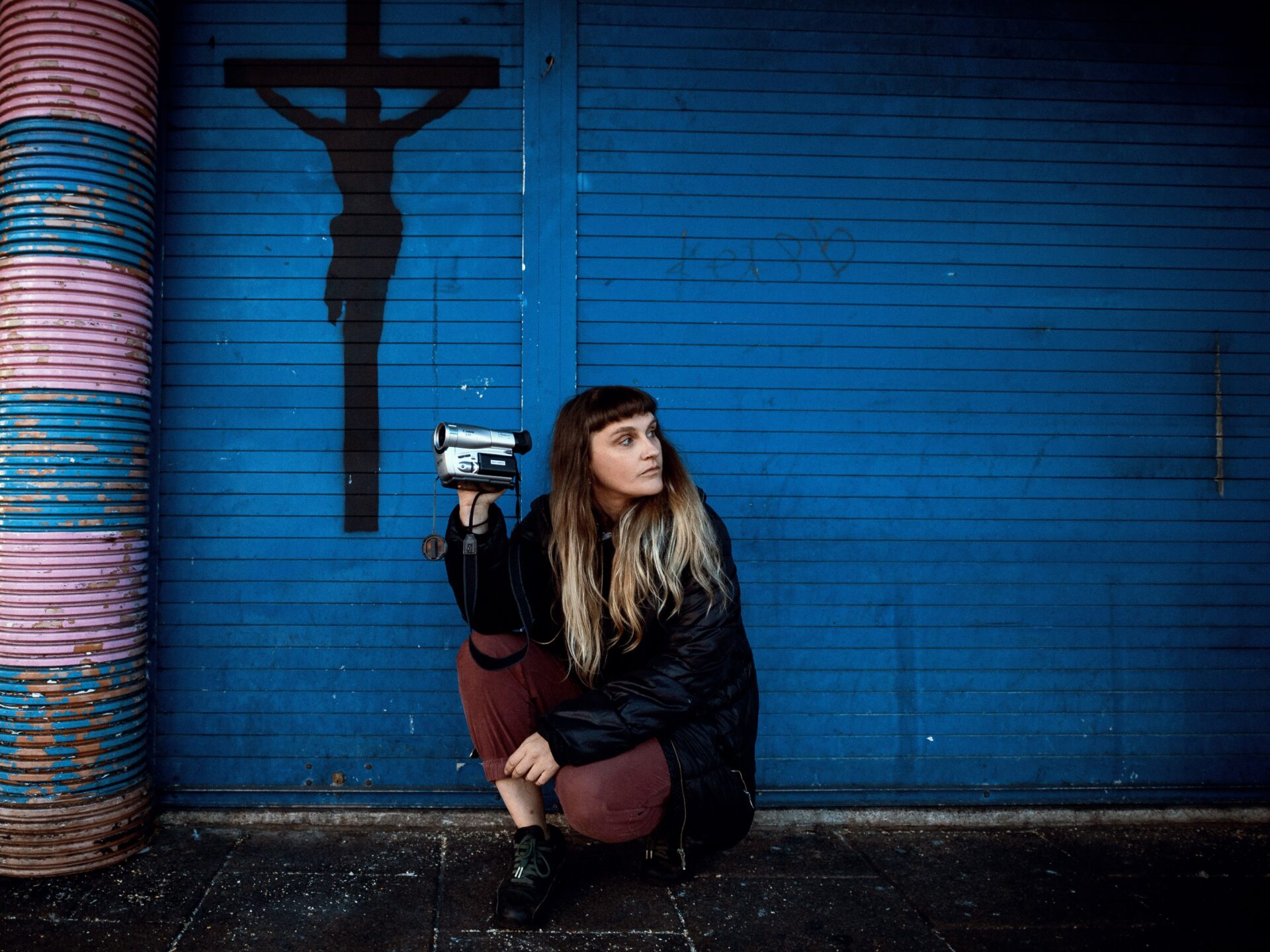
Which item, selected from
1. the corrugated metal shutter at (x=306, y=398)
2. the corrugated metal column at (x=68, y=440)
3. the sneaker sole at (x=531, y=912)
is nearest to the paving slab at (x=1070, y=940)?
the sneaker sole at (x=531, y=912)

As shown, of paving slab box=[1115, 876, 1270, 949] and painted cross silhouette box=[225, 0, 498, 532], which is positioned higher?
painted cross silhouette box=[225, 0, 498, 532]

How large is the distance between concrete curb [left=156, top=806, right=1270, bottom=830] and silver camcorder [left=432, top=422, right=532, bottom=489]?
146 cm

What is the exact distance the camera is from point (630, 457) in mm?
2535

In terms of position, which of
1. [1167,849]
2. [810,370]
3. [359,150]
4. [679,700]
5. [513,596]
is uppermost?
[359,150]

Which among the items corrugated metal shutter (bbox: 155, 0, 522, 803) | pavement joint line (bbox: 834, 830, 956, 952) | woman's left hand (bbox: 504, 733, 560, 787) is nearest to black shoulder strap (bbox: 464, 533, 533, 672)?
woman's left hand (bbox: 504, 733, 560, 787)

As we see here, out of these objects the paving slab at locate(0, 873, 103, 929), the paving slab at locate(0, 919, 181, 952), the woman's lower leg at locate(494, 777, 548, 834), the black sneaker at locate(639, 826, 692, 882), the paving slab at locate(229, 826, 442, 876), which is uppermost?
the woman's lower leg at locate(494, 777, 548, 834)

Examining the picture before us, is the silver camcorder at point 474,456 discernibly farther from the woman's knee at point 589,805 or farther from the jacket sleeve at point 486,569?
the woman's knee at point 589,805

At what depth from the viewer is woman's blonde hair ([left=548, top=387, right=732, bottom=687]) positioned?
2.47 m

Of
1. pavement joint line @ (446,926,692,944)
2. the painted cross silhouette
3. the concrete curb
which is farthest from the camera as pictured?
the painted cross silhouette

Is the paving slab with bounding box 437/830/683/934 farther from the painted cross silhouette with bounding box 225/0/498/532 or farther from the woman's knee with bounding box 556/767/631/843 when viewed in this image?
the painted cross silhouette with bounding box 225/0/498/532

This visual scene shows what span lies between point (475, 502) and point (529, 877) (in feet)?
3.73

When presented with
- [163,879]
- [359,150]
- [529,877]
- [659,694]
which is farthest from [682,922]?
[359,150]

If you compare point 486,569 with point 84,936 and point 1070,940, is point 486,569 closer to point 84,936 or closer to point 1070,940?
point 84,936

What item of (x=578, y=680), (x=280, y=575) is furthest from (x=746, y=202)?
(x=280, y=575)
